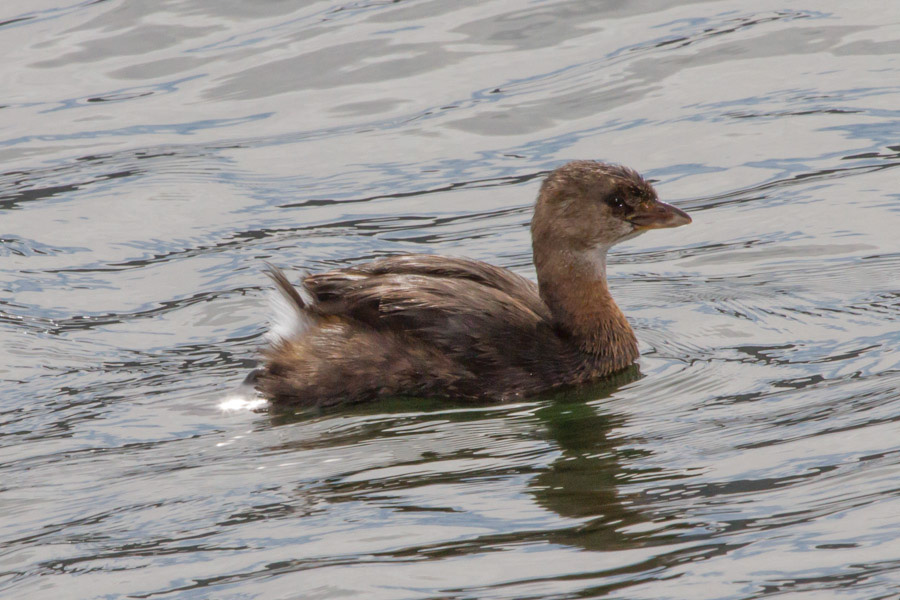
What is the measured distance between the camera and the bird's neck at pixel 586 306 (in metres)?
6.95

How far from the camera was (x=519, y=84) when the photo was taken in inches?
452

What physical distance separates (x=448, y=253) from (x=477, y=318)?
2032mm

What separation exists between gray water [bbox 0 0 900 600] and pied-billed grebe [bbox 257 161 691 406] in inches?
7.2

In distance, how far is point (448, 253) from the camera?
8.63 meters

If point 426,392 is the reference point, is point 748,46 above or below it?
above

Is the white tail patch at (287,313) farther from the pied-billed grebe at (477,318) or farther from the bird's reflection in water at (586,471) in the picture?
the bird's reflection in water at (586,471)

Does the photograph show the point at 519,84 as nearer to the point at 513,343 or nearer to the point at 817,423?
the point at 513,343

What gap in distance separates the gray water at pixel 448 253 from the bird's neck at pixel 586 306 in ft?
0.59

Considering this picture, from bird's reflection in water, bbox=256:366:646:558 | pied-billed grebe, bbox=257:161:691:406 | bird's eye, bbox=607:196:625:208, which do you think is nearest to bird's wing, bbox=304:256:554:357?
pied-billed grebe, bbox=257:161:691:406

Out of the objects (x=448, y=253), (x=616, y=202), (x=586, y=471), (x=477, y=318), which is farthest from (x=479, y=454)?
(x=448, y=253)

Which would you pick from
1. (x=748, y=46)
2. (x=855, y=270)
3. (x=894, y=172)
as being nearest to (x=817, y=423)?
(x=855, y=270)

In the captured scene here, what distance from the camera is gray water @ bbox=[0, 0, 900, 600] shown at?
16.0ft

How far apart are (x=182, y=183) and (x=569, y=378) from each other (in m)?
4.24

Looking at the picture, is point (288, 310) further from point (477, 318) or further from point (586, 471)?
point (586, 471)
